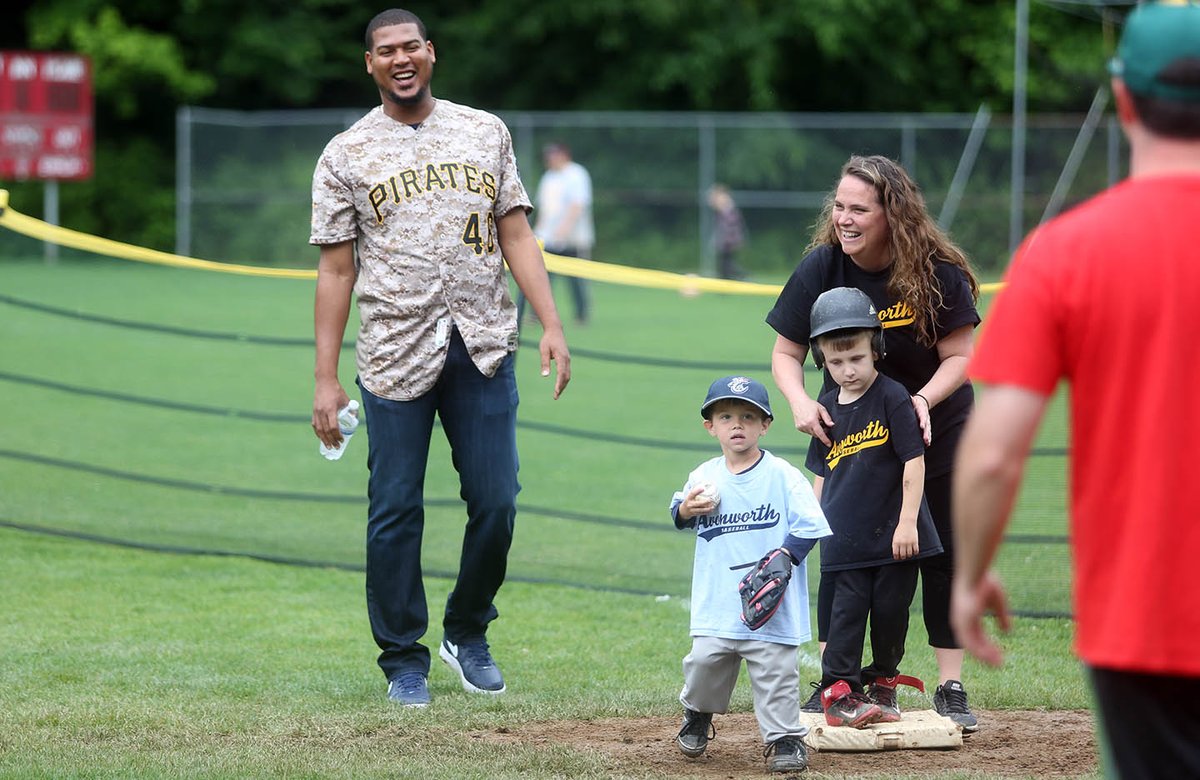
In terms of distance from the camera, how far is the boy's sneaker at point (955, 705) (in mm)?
5020

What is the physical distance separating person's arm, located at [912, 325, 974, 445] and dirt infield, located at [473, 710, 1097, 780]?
944 millimetres

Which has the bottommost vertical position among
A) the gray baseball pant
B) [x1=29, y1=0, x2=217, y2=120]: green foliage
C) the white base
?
the white base

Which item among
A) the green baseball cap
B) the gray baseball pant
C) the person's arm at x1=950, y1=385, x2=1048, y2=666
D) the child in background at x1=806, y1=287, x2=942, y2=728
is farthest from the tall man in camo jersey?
the green baseball cap

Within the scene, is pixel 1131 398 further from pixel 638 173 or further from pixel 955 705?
pixel 638 173

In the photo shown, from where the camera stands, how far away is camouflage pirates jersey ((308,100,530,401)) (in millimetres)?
5227

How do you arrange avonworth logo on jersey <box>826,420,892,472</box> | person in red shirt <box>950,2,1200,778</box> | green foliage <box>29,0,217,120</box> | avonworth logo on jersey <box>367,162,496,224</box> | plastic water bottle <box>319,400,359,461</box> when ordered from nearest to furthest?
person in red shirt <box>950,2,1200,778</box> < avonworth logo on jersey <box>826,420,892,472</box> < avonworth logo on jersey <box>367,162,496,224</box> < plastic water bottle <box>319,400,359,461</box> < green foliage <box>29,0,217,120</box>

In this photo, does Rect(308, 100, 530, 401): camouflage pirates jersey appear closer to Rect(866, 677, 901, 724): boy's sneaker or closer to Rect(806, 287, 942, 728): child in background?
Rect(806, 287, 942, 728): child in background

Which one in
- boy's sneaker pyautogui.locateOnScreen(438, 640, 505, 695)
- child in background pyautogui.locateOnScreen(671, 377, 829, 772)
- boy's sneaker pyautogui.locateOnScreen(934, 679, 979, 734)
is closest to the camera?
child in background pyautogui.locateOnScreen(671, 377, 829, 772)

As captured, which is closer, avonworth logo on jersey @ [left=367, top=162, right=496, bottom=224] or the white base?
the white base

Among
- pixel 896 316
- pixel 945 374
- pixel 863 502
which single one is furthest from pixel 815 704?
pixel 896 316

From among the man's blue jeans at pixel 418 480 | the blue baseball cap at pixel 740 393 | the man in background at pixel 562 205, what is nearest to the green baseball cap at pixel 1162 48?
the blue baseball cap at pixel 740 393

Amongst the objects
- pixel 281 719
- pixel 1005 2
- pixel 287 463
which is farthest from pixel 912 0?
pixel 281 719

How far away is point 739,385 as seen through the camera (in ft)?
14.8

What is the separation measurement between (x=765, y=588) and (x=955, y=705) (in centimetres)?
105
